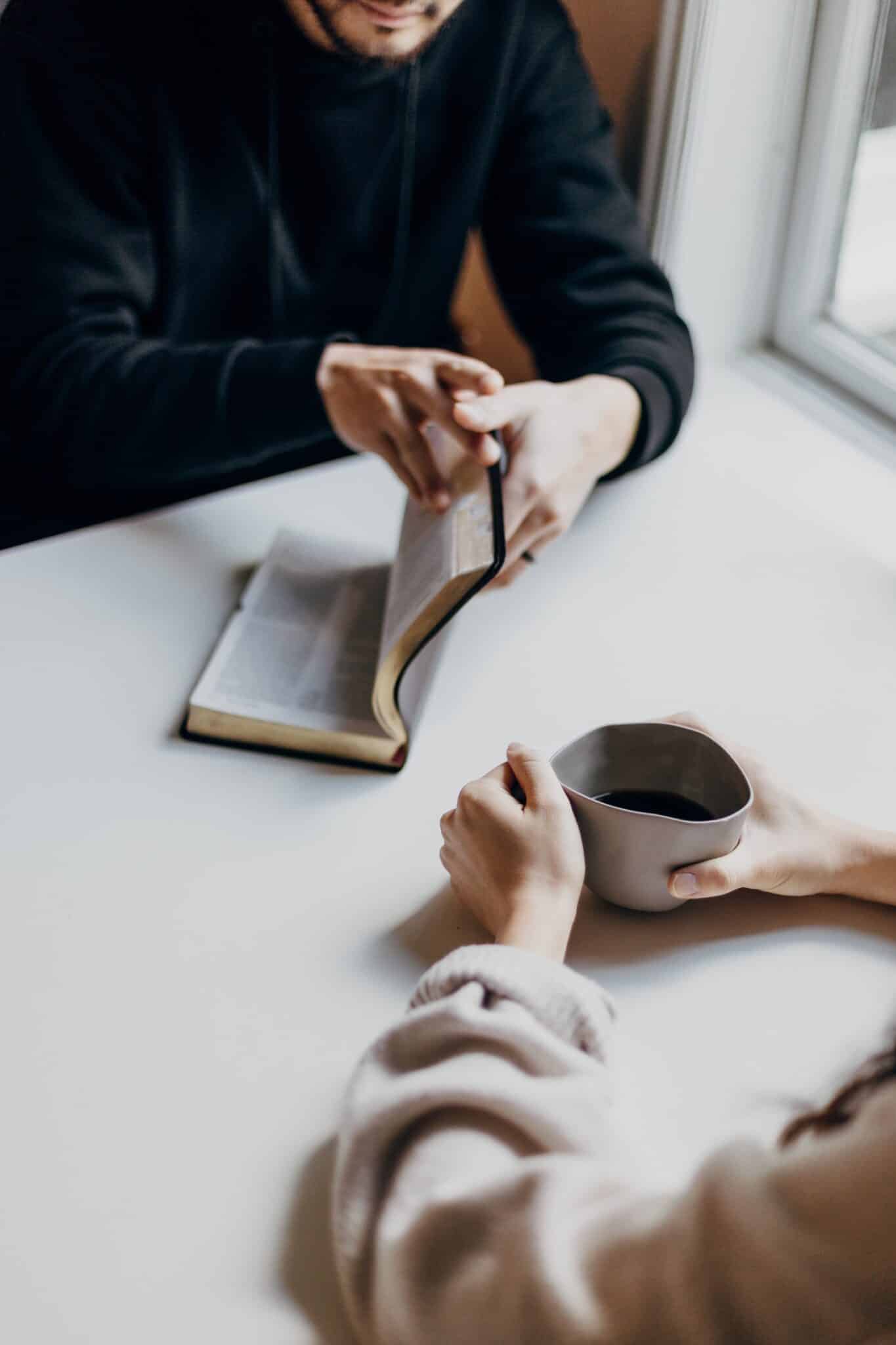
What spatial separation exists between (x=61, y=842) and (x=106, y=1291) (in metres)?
0.30

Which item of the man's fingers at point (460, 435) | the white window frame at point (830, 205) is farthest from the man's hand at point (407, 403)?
the white window frame at point (830, 205)

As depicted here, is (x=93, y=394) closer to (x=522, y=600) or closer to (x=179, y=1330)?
(x=522, y=600)

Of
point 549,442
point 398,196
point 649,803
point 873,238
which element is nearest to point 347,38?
Result: point 398,196

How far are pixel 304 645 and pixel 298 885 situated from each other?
238 millimetres

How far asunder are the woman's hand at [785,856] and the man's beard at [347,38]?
0.72 metres

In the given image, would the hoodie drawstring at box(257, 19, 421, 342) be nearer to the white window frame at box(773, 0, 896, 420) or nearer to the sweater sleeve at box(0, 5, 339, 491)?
the sweater sleeve at box(0, 5, 339, 491)

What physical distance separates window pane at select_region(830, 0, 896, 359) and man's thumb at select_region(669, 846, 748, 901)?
2.72 ft

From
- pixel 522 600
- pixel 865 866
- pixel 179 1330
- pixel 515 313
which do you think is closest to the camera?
pixel 179 1330

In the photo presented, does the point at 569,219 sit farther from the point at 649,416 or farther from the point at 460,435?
the point at 460,435

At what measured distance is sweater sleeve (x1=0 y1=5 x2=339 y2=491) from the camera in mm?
1089

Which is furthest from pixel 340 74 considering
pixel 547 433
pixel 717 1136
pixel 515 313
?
pixel 717 1136

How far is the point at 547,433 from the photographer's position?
102cm

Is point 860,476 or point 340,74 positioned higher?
point 340,74

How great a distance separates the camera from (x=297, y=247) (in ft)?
4.19
